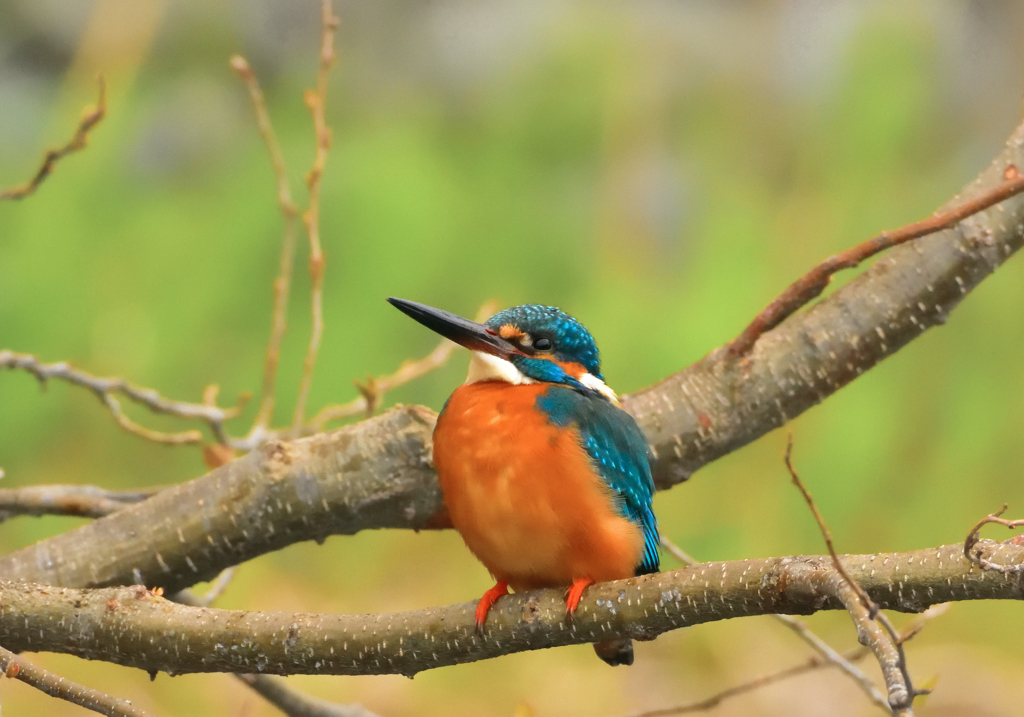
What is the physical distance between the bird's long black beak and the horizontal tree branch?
0.35m

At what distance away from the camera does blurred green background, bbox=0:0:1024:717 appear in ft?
6.67

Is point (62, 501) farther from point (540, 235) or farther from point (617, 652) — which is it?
point (540, 235)

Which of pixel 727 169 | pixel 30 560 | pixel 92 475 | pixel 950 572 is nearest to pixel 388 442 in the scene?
pixel 30 560

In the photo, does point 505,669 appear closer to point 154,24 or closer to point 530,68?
point 530,68

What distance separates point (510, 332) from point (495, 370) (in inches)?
2.1

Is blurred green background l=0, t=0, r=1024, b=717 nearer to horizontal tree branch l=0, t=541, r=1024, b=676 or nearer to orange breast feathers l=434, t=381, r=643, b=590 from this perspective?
orange breast feathers l=434, t=381, r=643, b=590

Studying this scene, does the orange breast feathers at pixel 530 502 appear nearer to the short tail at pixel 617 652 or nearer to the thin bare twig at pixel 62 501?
the short tail at pixel 617 652

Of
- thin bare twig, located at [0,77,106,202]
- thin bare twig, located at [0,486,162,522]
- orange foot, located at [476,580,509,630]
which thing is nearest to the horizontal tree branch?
orange foot, located at [476,580,509,630]

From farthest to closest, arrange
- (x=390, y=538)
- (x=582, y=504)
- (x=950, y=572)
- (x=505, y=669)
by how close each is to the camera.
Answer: (x=390, y=538)
(x=505, y=669)
(x=582, y=504)
(x=950, y=572)

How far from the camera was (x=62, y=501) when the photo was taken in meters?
1.15

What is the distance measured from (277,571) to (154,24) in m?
1.31

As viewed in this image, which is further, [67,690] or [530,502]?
[530,502]

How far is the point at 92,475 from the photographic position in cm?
207

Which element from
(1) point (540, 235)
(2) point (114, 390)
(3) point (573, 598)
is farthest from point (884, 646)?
(1) point (540, 235)
